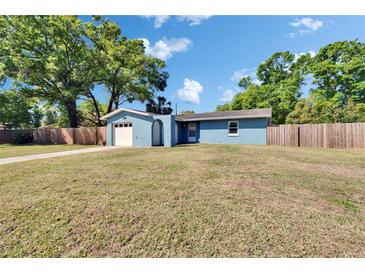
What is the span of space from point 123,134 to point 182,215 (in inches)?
531

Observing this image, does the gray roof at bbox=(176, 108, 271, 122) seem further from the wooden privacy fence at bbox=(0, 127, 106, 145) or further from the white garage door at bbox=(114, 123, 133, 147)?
the wooden privacy fence at bbox=(0, 127, 106, 145)

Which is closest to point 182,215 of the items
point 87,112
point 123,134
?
point 123,134

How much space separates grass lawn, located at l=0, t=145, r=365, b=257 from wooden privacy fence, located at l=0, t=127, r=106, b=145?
12.3 metres

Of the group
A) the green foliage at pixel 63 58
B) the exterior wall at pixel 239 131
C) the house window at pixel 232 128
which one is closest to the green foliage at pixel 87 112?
the green foliage at pixel 63 58

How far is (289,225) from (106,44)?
2459 centimetres

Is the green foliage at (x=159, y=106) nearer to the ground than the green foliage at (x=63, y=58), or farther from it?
nearer to the ground

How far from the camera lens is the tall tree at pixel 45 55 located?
56.1 ft

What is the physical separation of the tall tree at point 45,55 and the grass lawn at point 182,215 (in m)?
15.7

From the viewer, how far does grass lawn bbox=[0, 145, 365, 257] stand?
7.70 feet

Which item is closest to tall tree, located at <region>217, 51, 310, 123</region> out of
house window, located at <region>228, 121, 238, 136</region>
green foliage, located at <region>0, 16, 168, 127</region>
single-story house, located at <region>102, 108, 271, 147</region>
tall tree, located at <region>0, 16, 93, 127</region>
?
single-story house, located at <region>102, 108, 271, 147</region>

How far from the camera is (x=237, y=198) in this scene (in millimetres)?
3768

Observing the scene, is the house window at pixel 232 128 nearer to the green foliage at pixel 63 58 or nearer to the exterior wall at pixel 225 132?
the exterior wall at pixel 225 132
